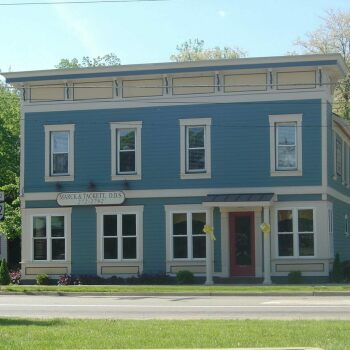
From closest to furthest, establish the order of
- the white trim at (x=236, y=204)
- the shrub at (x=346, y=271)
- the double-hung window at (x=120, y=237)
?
the white trim at (x=236, y=204)
the shrub at (x=346, y=271)
the double-hung window at (x=120, y=237)

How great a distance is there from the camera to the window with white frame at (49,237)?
33.0 m

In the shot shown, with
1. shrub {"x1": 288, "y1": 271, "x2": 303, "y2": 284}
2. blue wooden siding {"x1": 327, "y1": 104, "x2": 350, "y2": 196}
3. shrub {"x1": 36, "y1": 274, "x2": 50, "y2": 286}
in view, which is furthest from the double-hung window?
blue wooden siding {"x1": 327, "y1": 104, "x2": 350, "y2": 196}

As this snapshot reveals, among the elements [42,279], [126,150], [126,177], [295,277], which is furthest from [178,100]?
[42,279]

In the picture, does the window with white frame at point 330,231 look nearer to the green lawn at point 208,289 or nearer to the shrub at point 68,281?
the green lawn at point 208,289

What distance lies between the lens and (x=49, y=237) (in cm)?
3316

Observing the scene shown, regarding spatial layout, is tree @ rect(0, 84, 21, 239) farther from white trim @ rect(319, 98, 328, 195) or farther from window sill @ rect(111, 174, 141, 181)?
white trim @ rect(319, 98, 328, 195)

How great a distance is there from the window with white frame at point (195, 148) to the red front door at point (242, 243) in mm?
2110

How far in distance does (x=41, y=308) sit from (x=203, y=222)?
11.9 meters

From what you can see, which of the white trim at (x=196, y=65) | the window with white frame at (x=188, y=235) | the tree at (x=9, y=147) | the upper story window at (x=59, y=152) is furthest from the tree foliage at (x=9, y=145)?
the window with white frame at (x=188, y=235)

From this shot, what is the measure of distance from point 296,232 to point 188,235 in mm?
4223

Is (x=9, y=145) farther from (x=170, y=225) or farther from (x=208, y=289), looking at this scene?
(x=208, y=289)

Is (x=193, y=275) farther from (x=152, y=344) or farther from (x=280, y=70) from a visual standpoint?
(x=152, y=344)

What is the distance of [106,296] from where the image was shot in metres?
26.8

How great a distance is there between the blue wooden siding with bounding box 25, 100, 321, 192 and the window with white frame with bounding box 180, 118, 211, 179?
0.66ft
